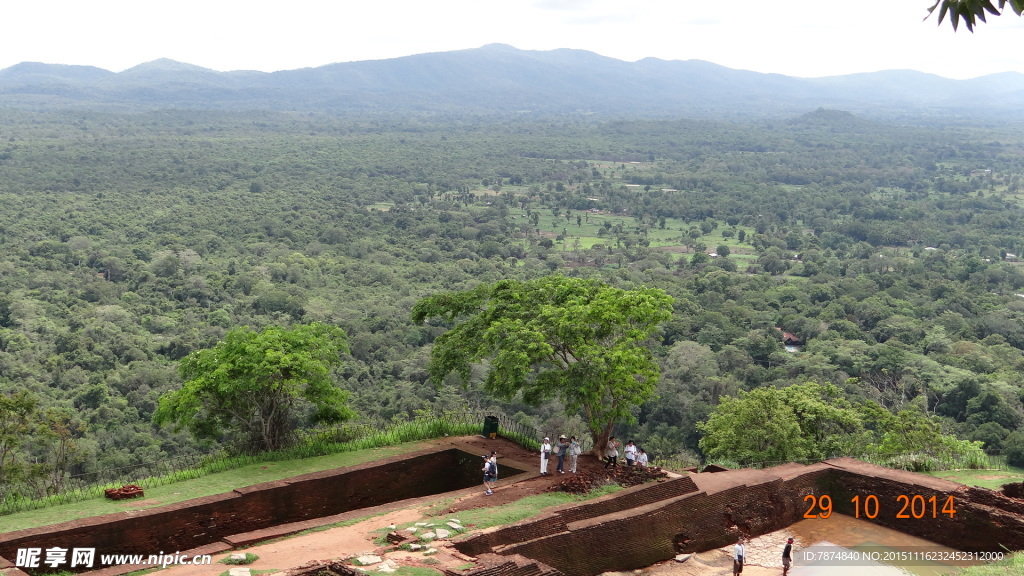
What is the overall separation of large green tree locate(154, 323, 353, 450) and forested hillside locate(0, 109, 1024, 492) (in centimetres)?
305

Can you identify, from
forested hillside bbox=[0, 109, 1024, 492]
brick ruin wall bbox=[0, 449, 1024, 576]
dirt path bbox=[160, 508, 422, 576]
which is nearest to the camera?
dirt path bbox=[160, 508, 422, 576]

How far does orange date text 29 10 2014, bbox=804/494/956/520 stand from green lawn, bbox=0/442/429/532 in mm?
7590

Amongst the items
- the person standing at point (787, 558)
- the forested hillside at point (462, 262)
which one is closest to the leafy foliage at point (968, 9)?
the person standing at point (787, 558)

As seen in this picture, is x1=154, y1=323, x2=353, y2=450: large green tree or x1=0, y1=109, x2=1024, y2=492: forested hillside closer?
x1=154, y1=323, x2=353, y2=450: large green tree

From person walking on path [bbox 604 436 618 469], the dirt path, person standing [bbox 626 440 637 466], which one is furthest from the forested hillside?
person standing [bbox 626 440 637 466]

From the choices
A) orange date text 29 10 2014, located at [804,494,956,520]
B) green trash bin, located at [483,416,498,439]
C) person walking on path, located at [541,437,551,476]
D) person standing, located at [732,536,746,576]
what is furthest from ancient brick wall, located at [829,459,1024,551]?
green trash bin, located at [483,416,498,439]

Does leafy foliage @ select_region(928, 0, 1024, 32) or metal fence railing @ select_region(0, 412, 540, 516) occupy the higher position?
leafy foliage @ select_region(928, 0, 1024, 32)

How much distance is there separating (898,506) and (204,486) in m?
12.1

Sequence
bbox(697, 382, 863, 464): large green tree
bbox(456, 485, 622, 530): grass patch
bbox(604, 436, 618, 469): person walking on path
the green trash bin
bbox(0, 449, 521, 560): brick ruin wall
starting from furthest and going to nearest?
bbox(697, 382, 863, 464): large green tree, the green trash bin, bbox(604, 436, 618, 469): person walking on path, bbox(456, 485, 622, 530): grass patch, bbox(0, 449, 521, 560): brick ruin wall

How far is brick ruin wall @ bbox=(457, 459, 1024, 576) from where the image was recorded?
1302 centimetres

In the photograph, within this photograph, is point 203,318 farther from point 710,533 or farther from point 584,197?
point 584,197

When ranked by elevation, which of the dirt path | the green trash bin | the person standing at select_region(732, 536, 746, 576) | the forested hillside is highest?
the dirt path

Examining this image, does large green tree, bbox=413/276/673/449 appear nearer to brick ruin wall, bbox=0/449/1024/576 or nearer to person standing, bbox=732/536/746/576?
brick ruin wall, bbox=0/449/1024/576

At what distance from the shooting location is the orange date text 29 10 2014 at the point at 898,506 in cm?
1545
